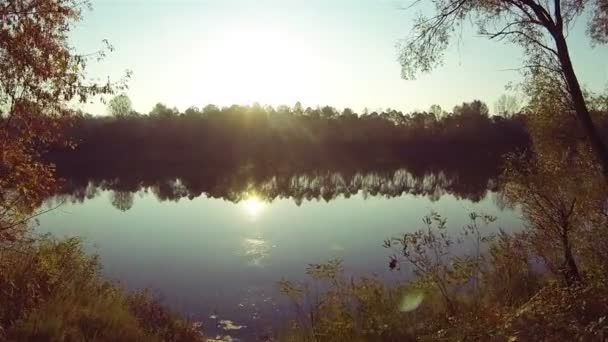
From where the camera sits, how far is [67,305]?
1010 cm

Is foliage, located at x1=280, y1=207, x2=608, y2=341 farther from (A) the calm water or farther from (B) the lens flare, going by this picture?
(A) the calm water

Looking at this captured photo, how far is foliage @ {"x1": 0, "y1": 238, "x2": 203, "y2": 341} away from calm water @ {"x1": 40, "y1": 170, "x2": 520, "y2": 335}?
1648mm

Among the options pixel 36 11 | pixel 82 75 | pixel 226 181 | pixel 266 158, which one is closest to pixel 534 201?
pixel 82 75

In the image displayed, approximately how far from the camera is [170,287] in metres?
16.8

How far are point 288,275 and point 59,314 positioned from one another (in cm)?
949

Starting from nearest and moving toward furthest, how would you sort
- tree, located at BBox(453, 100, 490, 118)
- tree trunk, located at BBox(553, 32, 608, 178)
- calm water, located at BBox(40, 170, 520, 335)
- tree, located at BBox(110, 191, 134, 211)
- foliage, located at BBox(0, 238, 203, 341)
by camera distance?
1. foliage, located at BBox(0, 238, 203, 341)
2. tree trunk, located at BBox(553, 32, 608, 178)
3. calm water, located at BBox(40, 170, 520, 335)
4. tree, located at BBox(110, 191, 134, 211)
5. tree, located at BBox(453, 100, 490, 118)

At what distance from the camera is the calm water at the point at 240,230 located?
648 inches

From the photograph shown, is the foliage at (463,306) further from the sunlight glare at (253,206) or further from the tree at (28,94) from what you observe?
the sunlight glare at (253,206)

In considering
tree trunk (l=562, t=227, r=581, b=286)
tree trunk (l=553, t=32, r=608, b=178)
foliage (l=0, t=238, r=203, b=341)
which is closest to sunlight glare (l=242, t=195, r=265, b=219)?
foliage (l=0, t=238, r=203, b=341)

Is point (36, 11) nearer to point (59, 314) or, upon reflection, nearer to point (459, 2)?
point (59, 314)

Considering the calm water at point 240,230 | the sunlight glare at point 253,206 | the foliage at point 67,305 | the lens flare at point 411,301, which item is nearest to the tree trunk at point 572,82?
the lens flare at point 411,301

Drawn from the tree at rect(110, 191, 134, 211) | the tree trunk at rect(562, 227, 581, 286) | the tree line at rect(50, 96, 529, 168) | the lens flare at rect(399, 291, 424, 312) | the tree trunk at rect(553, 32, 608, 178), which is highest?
the tree line at rect(50, 96, 529, 168)

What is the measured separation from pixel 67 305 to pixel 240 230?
689 inches

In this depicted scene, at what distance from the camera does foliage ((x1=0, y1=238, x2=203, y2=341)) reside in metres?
8.89
